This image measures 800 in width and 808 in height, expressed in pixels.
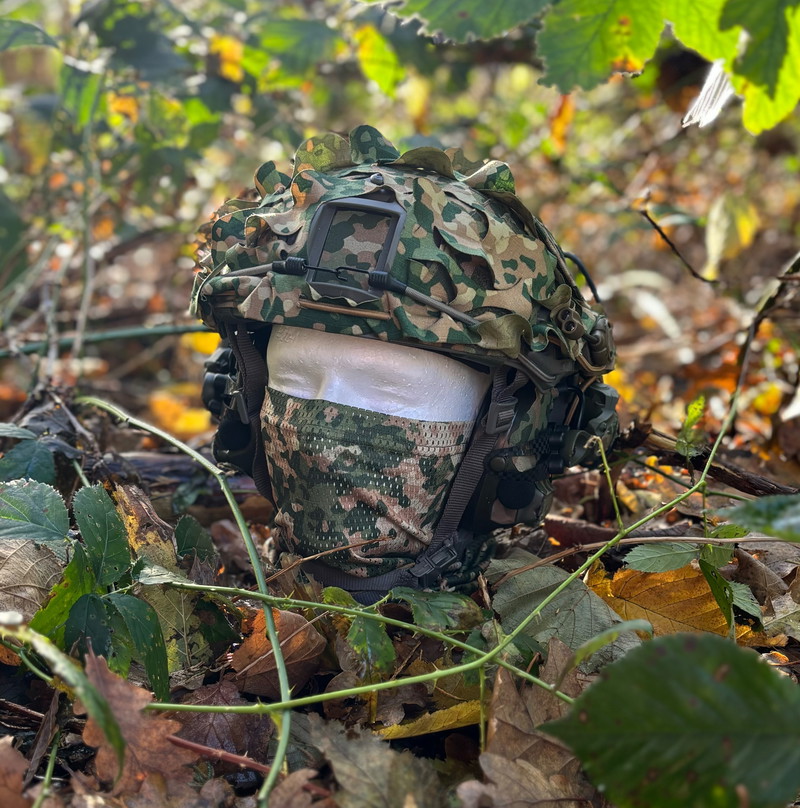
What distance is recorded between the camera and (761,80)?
1289 mm

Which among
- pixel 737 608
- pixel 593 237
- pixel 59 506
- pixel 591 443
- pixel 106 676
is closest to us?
pixel 106 676

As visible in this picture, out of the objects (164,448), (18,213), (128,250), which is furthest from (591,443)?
(128,250)

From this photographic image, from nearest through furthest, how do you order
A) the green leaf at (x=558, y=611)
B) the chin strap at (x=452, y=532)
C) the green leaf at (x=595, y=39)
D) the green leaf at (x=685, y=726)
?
the green leaf at (x=685, y=726)
the green leaf at (x=595, y=39)
the green leaf at (x=558, y=611)
the chin strap at (x=452, y=532)

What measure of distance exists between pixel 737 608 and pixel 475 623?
647mm

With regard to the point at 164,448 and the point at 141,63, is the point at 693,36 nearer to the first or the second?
the point at 164,448

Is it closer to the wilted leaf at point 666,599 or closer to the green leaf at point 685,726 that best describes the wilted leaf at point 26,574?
the green leaf at point 685,726

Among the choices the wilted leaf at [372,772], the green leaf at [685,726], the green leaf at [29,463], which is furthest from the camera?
the green leaf at [29,463]

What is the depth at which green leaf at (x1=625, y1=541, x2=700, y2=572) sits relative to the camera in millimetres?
1711

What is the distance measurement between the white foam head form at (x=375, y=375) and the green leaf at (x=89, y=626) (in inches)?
26.4

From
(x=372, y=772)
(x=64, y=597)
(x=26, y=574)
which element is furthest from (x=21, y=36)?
(x=372, y=772)

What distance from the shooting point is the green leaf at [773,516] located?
1145mm

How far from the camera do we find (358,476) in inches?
73.6

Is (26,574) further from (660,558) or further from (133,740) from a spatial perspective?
(660,558)

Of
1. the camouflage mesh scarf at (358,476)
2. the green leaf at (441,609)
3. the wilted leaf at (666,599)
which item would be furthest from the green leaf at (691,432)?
the green leaf at (441,609)
